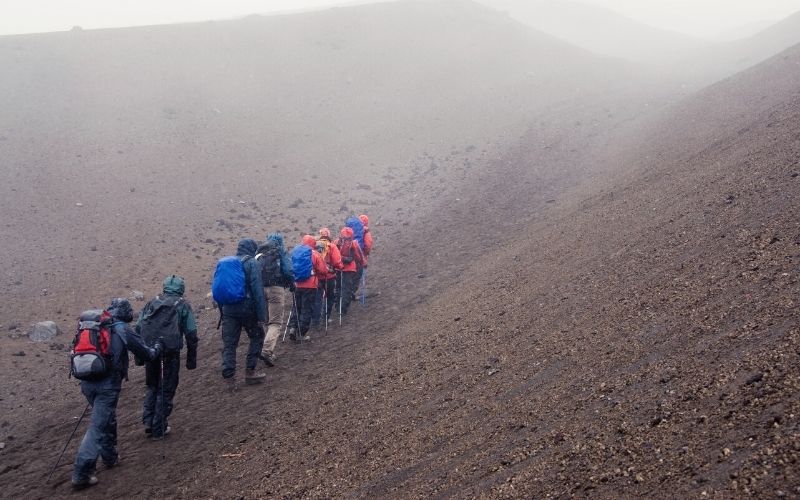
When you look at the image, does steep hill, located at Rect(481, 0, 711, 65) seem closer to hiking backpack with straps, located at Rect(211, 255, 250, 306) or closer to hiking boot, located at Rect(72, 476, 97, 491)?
hiking backpack with straps, located at Rect(211, 255, 250, 306)

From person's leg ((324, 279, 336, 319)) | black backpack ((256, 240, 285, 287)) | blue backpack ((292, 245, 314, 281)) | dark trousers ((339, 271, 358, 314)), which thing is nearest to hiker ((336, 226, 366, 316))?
dark trousers ((339, 271, 358, 314))

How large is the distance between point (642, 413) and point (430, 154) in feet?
68.1

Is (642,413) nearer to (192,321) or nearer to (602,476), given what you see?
(602,476)

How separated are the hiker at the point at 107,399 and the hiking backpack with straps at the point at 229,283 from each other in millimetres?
1607

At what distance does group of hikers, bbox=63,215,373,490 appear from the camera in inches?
266

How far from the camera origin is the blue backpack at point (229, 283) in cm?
866

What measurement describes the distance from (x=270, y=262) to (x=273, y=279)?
0.31 metres

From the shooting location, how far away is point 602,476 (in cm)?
419

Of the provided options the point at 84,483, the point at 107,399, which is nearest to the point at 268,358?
the point at 107,399

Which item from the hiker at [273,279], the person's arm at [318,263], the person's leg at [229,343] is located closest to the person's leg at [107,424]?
the person's leg at [229,343]

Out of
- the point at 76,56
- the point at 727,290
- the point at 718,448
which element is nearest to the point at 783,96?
the point at 727,290

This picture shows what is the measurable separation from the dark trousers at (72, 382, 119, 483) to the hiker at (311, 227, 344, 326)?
4787 mm

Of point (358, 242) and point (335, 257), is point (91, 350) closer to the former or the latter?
point (335, 257)

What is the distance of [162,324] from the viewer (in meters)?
7.67
